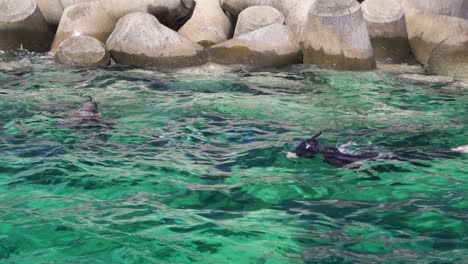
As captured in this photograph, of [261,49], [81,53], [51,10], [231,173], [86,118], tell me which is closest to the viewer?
[231,173]

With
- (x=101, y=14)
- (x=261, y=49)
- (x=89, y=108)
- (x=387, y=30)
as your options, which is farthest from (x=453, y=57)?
(x=101, y=14)

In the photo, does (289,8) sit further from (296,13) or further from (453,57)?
(453,57)

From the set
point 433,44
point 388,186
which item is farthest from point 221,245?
point 433,44

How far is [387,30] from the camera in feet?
36.9

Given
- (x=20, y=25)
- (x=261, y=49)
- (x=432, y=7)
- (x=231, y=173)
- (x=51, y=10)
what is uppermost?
(x=432, y=7)

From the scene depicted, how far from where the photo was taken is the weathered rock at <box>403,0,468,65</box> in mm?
11155

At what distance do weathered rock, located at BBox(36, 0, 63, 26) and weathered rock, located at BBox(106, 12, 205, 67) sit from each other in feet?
6.77

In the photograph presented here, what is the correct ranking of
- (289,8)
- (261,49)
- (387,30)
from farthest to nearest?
(289,8) → (387,30) → (261,49)

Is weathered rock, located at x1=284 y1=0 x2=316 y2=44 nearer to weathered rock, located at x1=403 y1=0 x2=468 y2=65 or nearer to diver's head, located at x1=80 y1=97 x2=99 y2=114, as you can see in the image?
weathered rock, located at x1=403 y1=0 x2=468 y2=65

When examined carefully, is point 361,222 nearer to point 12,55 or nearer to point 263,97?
point 263,97

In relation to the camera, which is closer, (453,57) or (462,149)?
(462,149)

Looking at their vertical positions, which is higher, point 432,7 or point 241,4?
point 432,7

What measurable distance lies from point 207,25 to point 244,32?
0.88 m

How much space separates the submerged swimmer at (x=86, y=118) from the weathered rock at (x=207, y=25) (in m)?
4.03
